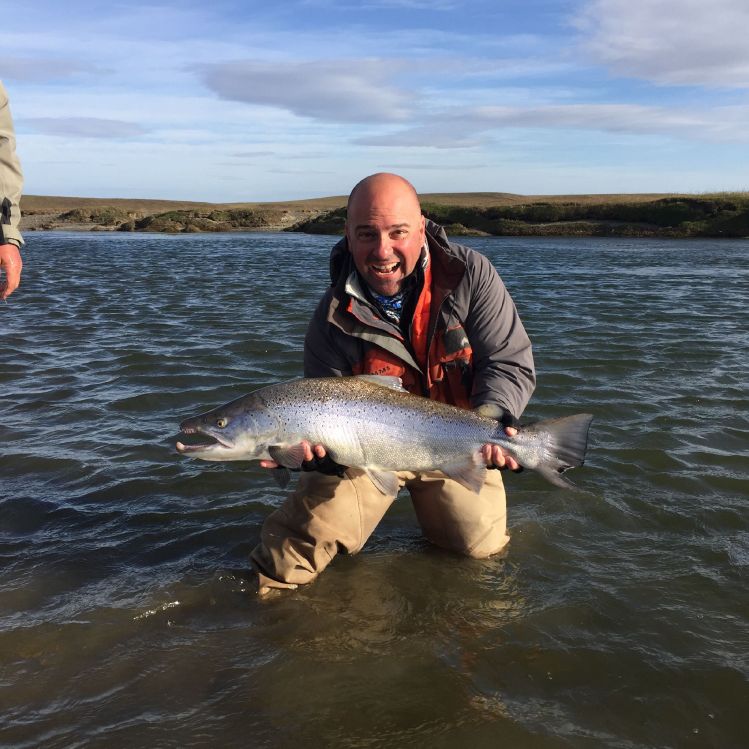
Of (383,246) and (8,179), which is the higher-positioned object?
(8,179)

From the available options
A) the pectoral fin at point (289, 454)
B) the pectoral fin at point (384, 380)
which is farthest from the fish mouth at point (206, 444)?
the pectoral fin at point (384, 380)

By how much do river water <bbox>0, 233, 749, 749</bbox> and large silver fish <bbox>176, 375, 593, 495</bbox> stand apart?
1.00 meters

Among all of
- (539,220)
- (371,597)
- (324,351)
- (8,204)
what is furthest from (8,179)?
(539,220)

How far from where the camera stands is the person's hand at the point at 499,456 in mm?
4801

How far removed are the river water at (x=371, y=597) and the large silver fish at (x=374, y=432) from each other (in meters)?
1.00

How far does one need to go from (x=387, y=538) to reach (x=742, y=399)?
226 inches

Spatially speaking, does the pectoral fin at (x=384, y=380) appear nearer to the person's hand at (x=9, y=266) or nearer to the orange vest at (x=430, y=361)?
the orange vest at (x=430, y=361)

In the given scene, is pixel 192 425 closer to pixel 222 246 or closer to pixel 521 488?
pixel 521 488

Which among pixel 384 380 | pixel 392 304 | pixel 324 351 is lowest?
pixel 384 380

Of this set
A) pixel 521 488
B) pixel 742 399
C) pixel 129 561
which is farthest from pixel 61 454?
pixel 742 399

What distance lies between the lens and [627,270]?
2788 cm

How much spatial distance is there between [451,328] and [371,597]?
6.44 feet

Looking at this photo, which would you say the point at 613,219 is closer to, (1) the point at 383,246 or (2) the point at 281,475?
(1) the point at 383,246

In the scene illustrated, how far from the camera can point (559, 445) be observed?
191 inches
